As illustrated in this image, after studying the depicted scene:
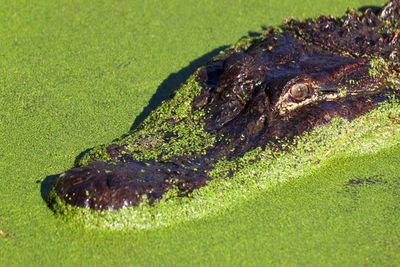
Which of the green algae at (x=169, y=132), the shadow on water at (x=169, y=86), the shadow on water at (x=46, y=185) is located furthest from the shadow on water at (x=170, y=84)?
the shadow on water at (x=46, y=185)

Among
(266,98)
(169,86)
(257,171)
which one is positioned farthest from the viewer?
(169,86)

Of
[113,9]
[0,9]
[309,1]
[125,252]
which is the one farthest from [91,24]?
[125,252]

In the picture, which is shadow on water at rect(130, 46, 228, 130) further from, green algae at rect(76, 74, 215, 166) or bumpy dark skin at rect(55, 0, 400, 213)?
bumpy dark skin at rect(55, 0, 400, 213)

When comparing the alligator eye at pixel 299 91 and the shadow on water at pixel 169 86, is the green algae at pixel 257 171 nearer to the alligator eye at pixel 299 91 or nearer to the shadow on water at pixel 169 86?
the alligator eye at pixel 299 91

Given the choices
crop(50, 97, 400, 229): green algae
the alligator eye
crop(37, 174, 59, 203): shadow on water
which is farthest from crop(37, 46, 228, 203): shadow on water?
the alligator eye

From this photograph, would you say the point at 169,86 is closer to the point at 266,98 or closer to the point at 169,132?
the point at 169,132

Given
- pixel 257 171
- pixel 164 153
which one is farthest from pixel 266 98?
pixel 164 153
